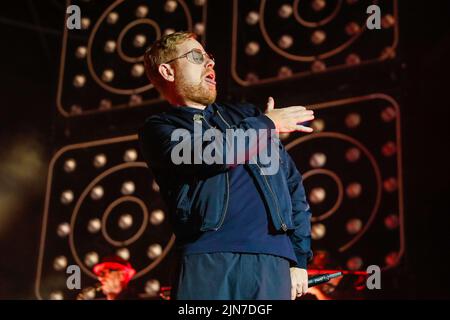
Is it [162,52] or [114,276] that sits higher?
[162,52]

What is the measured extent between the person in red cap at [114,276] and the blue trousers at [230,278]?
65.2 inches

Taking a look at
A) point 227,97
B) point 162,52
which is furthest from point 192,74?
point 227,97

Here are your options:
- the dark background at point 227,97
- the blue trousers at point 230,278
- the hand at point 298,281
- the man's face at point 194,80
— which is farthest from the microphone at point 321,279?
the dark background at point 227,97

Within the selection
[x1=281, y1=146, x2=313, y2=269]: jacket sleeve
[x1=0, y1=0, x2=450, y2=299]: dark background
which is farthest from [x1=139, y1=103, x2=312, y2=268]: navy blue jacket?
[x1=0, y1=0, x2=450, y2=299]: dark background

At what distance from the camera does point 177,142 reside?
165 centimetres

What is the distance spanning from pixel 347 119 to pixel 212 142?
1532 millimetres

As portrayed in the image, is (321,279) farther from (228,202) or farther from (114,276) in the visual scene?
(114,276)

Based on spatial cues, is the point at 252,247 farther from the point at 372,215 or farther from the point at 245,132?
the point at 372,215

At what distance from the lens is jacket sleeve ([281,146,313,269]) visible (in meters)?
1.74

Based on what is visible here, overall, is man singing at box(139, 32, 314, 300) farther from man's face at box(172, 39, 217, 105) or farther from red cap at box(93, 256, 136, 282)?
red cap at box(93, 256, 136, 282)

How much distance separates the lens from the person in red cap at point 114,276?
3.17 meters

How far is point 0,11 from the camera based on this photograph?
4.00 metres

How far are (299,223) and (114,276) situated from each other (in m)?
A: 1.65

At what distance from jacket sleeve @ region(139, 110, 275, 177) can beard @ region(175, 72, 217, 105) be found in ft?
0.33
